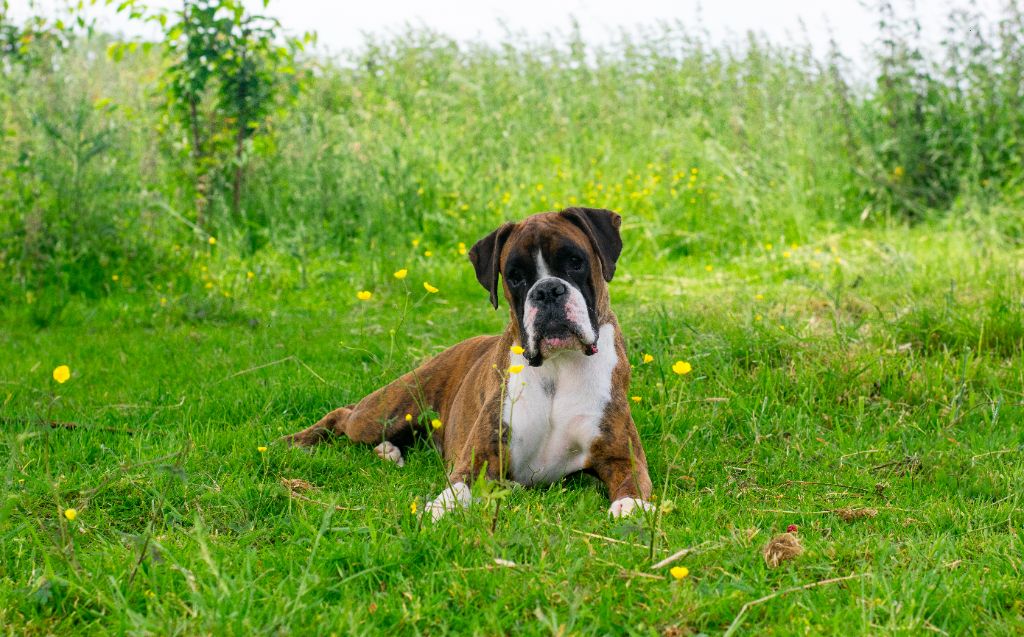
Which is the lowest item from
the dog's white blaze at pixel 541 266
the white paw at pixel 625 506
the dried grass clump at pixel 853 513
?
the dried grass clump at pixel 853 513

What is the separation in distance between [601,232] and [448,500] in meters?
1.16

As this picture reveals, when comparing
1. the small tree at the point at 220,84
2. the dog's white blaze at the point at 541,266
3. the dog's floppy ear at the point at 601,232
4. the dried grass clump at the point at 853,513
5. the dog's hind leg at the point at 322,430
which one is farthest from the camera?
the small tree at the point at 220,84

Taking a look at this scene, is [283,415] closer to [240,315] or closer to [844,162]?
[240,315]

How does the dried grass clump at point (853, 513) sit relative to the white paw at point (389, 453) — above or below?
above

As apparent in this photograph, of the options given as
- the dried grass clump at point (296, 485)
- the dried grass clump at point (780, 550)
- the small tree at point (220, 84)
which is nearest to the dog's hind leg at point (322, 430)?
the dried grass clump at point (296, 485)

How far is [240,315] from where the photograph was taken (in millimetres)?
7074

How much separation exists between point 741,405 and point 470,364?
48.7 inches

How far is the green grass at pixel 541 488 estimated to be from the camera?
104 inches

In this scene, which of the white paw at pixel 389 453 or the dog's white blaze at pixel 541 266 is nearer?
the dog's white blaze at pixel 541 266

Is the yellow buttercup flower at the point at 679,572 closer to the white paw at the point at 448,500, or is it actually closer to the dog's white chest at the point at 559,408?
the white paw at the point at 448,500

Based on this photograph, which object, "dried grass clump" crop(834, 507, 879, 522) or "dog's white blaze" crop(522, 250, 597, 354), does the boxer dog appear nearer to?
"dog's white blaze" crop(522, 250, 597, 354)

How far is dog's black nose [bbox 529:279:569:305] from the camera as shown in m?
3.58

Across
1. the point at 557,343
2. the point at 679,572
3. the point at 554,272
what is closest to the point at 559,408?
the point at 557,343

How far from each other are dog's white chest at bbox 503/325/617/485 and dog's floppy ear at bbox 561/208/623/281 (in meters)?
0.28
